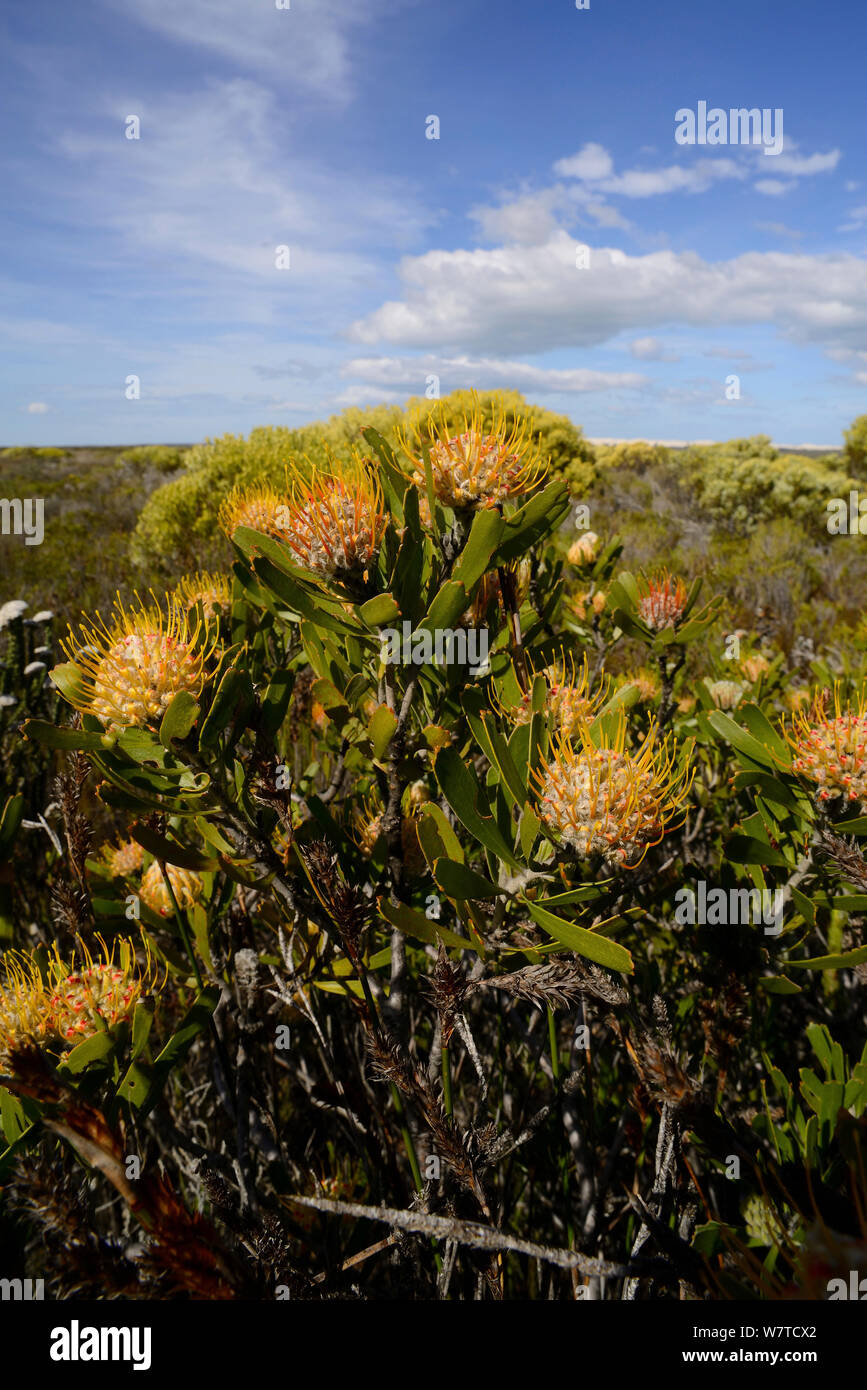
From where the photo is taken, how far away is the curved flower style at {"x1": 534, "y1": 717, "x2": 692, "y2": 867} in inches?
45.9

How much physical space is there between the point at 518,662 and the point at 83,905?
99cm

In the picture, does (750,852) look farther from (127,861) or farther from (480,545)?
(127,861)

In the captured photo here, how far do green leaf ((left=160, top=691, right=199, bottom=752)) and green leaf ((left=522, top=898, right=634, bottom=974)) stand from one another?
596 millimetres

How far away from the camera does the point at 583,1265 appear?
2.95 feet

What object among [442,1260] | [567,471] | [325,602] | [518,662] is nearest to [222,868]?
[325,602]

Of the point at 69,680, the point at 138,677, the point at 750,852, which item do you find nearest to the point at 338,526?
the point at 138,677

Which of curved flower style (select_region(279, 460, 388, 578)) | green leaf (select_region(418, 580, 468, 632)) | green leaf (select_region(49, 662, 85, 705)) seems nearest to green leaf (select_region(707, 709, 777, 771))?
green leaf (select_region(418, 580, 468, 632))

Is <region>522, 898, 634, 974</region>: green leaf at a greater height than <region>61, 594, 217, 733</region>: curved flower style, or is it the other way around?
<region>61, 594, 217, 733</region>: curved flower style

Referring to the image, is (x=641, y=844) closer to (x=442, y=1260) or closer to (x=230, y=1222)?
(x=230, y=1222)

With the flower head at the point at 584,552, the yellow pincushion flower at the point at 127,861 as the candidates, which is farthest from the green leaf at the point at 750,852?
the yellow pincushion flower at the point at 127,861

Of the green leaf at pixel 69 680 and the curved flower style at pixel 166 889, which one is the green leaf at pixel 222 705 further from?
the curved flower style at pixel 166 889

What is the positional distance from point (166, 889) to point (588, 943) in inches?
46.1

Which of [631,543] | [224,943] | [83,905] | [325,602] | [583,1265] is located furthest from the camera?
[631,543]

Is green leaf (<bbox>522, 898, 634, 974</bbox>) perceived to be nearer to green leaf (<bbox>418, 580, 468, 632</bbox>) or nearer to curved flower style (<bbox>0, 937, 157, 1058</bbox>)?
green leaf (<bbox>418, 580, 468, 632</bbox>)
